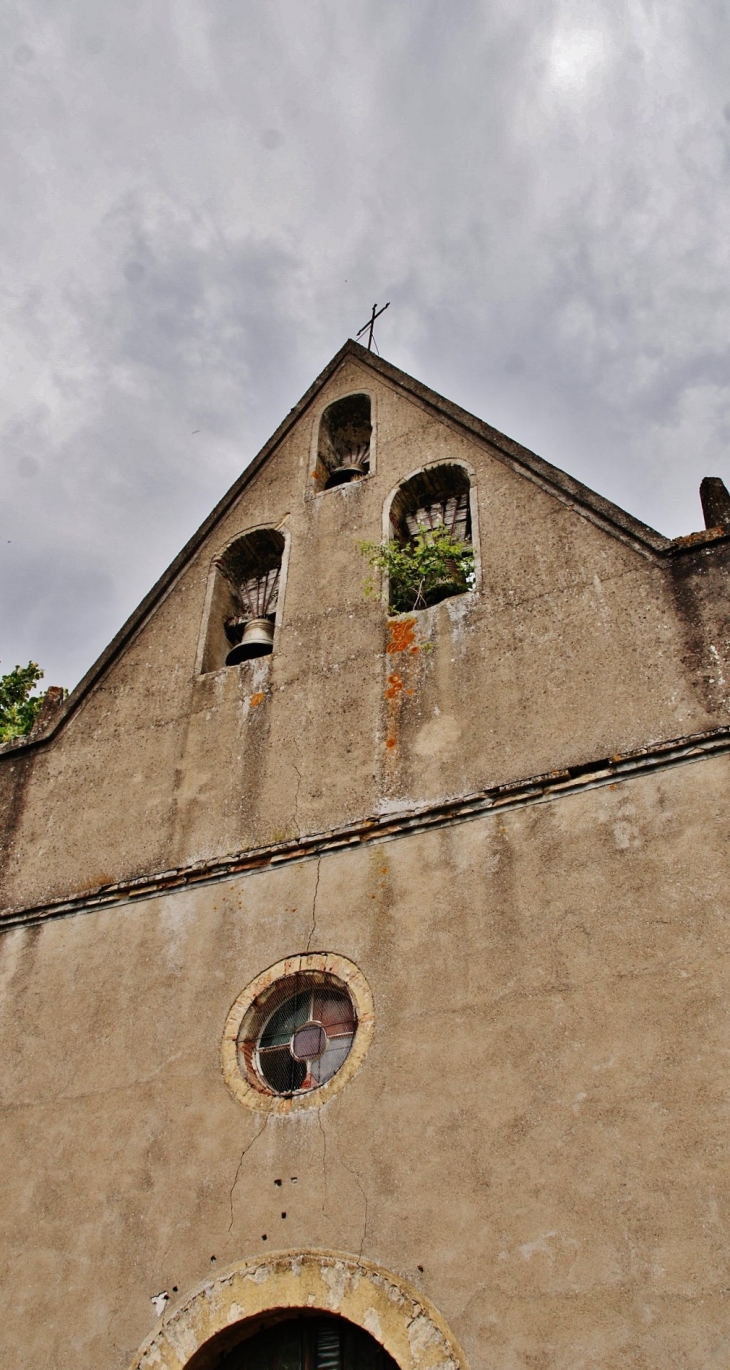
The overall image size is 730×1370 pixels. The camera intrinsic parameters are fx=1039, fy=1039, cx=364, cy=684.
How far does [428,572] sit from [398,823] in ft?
8.77

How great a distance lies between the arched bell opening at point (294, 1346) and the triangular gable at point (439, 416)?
17.7ft

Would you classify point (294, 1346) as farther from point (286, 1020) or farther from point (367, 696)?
point (367, 696)

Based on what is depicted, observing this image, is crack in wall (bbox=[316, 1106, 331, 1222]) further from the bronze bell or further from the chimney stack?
the chimney stack

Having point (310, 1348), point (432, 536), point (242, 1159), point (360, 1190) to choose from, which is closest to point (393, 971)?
point (360, 1190)

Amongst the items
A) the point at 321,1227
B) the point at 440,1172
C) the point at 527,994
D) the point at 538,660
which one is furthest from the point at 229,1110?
the point at 538,660

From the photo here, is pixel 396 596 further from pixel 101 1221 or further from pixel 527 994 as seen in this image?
pixel 101 1221

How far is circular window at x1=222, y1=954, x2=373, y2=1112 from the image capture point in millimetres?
6629

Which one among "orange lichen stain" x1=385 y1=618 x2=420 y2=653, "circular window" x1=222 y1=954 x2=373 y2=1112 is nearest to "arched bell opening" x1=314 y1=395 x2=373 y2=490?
"orange lichen stain" x1=385 y1=618 x2=420 y2=653

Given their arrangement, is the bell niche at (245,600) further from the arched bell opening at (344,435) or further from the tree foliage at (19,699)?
the tree foliage at (19,699)

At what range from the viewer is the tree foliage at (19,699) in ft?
43.3

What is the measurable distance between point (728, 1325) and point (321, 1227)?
7.31ft

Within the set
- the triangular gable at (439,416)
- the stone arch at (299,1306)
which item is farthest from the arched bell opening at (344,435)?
the stone arch at (299,1306)

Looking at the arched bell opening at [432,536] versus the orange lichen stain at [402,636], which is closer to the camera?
the orange lichen stain at [402,636]

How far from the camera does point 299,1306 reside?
570cm
